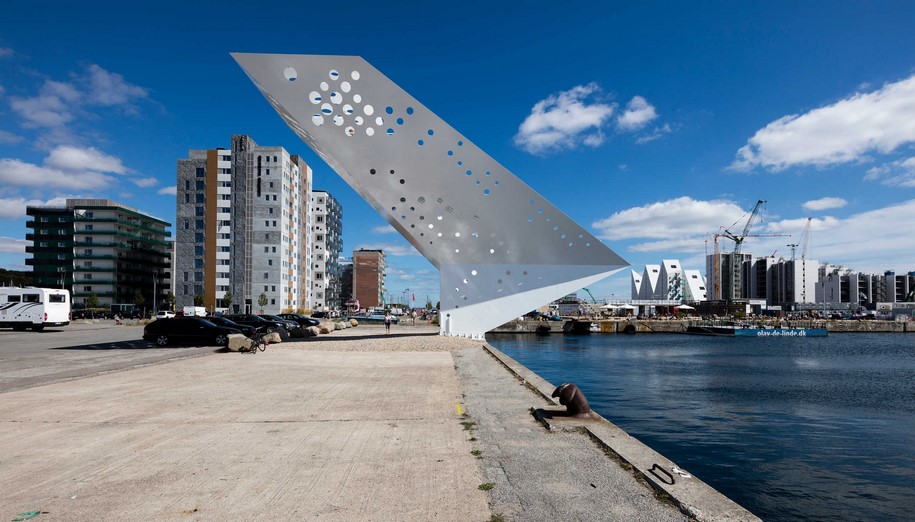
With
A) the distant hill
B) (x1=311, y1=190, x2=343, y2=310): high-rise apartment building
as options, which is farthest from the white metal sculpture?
the distant hill

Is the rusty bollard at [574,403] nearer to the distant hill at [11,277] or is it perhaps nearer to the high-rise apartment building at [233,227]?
the high-rise apartment building at [233,227]

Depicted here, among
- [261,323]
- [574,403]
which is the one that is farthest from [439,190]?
[574,403]

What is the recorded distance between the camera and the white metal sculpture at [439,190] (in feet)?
78.4

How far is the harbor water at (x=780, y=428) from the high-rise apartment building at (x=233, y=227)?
215 ft

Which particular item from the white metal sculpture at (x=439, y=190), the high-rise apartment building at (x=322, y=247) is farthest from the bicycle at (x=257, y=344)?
the high-rise apartment building at (x=322, y=247)

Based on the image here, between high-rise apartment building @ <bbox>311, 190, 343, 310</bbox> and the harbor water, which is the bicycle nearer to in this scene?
the harbor water

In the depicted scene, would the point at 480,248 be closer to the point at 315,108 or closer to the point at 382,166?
the point at 382,166

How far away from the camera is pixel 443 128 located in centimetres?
2439

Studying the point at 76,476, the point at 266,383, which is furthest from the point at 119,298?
the point at 76,476

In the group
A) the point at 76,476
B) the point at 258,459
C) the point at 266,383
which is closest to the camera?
the point at 76,476

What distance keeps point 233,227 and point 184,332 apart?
6355cm

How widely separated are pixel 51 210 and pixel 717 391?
393 feet

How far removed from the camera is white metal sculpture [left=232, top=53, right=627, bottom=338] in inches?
941

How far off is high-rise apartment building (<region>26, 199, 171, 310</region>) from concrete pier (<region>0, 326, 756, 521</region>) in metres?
105
